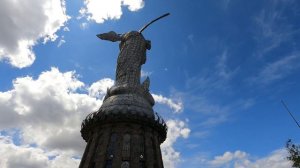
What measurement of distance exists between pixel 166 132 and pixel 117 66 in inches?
446

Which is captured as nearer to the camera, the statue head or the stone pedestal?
the stone pedestal

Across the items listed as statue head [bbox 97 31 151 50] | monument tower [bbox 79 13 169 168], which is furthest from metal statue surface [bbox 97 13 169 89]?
monument tower [bbox 79 13 169 168]

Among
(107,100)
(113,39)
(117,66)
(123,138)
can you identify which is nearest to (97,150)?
(123,138)

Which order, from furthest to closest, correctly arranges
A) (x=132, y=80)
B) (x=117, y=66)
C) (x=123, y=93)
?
1. (x=117, y=66)
2. (x=132, y=80)
3. (x=123, y=93)

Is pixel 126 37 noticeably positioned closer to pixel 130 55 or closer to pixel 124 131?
pixel 130 55

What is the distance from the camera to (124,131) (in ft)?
118

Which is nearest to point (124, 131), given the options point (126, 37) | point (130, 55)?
point (130, 55)

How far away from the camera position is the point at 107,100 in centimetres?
3856

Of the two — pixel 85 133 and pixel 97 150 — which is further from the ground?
pixel 85 133

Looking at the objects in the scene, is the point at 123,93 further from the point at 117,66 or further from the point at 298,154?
the point at 298,154

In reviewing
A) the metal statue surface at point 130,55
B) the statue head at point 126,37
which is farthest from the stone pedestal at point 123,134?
the statue head at point 126,37

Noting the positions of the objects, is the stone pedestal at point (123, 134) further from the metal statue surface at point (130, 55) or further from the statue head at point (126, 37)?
the statue head at point (126, 37)

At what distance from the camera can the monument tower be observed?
112 ft

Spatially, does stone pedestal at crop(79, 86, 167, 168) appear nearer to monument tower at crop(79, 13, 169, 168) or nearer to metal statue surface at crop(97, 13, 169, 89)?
monument tower at crop(79, 13, 169, 168)
